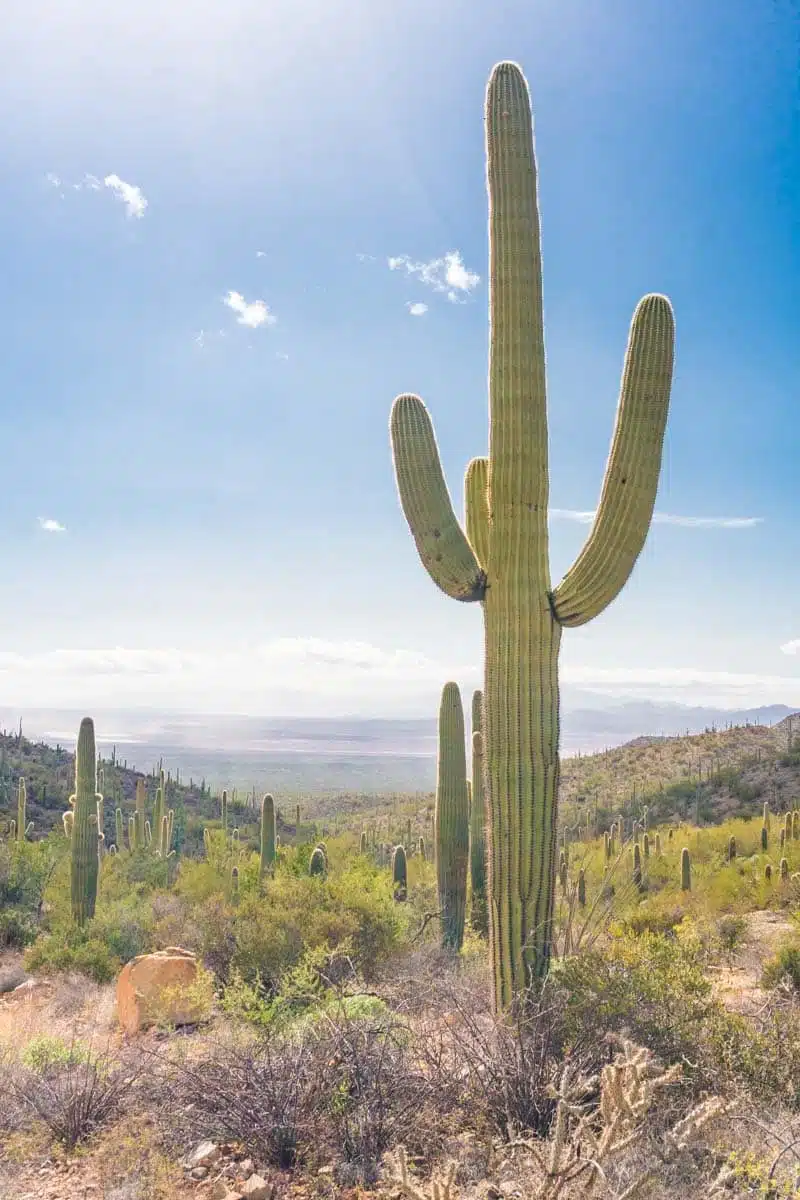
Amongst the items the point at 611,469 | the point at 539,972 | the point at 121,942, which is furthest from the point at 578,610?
the point at 121,942

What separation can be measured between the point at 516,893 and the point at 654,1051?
152 centimetres

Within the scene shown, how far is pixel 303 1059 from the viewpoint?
541cm

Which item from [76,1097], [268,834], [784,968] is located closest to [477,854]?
[784,968]

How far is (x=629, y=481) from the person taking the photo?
7.09 meters

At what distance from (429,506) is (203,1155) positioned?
5272 millimetres

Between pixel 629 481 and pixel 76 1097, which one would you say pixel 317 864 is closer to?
pixel 76 1097

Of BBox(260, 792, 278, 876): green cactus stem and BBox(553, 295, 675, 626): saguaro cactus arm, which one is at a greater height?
BBox(553, 295, 675, 626): saguaro cactus arm

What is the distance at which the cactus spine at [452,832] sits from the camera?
13.2 meters

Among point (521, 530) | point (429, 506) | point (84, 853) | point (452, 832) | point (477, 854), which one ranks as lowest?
point (84, 853)

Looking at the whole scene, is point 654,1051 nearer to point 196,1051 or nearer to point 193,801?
point 196,1051

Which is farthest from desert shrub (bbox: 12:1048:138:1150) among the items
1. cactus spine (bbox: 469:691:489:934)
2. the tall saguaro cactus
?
cactus spine (bbox: 469:691:489:934)

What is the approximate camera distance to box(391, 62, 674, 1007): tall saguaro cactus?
6707mm

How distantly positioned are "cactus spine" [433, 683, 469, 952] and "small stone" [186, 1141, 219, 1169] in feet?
27.5

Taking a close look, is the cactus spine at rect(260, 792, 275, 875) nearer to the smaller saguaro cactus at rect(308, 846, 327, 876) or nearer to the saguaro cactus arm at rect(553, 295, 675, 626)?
the smaller saguaro cactus at rect(308, 846, 327, 876)
